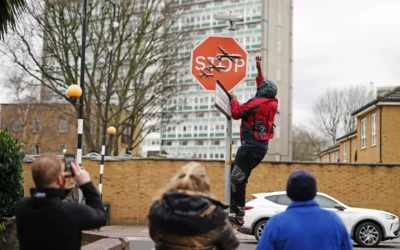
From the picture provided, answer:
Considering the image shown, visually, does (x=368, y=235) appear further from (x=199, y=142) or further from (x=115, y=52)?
(x=199, y=142)

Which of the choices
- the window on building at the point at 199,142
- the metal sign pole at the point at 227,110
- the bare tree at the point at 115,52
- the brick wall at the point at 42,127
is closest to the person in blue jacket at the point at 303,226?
the metal sign pole at the point at 227,110

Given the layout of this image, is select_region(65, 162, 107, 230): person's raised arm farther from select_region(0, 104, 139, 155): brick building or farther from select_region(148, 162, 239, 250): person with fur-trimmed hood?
select_region(0, 104, 139, 155): brick building

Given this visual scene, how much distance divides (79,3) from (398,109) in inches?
747

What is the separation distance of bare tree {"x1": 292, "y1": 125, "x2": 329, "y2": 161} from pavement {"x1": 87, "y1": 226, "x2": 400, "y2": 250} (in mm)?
57193

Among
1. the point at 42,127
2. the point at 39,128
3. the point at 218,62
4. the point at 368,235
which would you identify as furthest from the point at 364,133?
the point at 42,127

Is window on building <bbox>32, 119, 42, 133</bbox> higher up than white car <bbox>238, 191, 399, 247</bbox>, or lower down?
higher up

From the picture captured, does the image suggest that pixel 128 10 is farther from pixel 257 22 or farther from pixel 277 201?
pixel 257 22

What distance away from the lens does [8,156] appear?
10359 millimetres

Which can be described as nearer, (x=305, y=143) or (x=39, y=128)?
(x=39, y=128)

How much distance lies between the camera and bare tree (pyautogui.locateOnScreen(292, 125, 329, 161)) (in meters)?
78.8

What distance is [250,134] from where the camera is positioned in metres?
6.41

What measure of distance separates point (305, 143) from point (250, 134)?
269ft

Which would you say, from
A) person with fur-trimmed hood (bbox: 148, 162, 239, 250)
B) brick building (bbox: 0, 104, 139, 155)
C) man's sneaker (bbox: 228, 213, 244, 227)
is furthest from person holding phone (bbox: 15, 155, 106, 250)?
brick building (bbox: 0, 104, 139, 155)

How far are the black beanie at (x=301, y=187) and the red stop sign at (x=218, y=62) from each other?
3.13 metres
